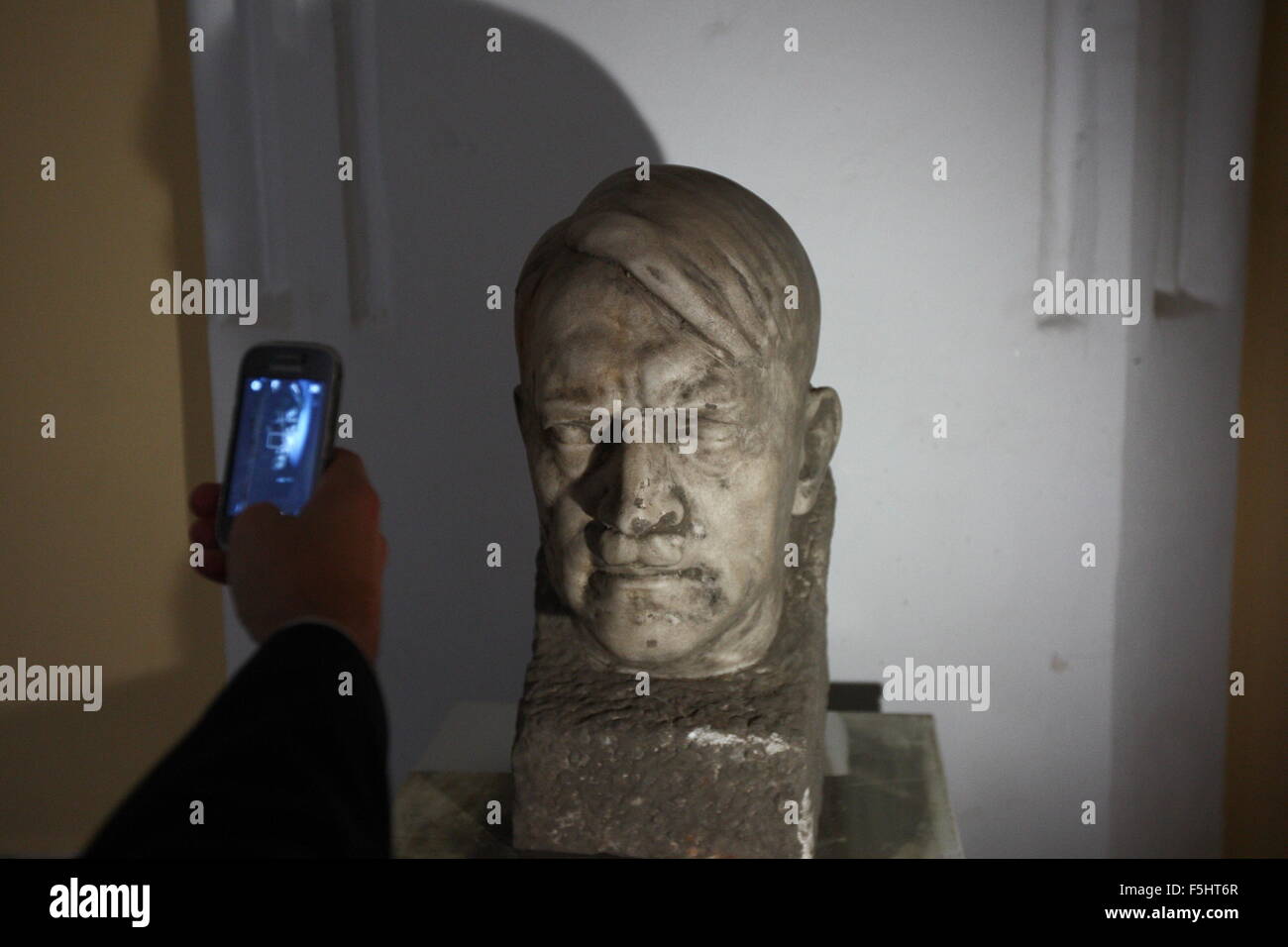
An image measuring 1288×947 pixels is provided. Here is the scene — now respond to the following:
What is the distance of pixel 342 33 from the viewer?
6.89 ft

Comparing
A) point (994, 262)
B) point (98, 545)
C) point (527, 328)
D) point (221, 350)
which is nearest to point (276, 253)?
point (221, 350)

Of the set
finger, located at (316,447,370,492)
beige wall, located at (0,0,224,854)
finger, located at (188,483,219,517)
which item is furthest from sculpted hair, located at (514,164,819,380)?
beige wall, located at (0,0,224,854)

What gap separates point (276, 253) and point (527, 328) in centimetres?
90

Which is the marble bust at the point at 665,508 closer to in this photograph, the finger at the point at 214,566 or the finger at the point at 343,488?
the finger at the point at 343,488

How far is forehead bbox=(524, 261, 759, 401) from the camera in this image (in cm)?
139

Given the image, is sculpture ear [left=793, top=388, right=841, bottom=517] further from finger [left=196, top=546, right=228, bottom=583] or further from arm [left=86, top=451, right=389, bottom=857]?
finger [left=196, top=546, right=228, bottom=583]

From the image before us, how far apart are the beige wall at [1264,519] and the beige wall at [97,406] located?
76.3 inches

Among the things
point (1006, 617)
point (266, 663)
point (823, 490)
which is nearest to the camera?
point (266, 663)

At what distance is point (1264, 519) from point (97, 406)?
2240 millimetres

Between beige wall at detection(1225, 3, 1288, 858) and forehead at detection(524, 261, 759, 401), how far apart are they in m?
1.14

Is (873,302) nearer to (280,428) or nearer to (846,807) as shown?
(846,807)

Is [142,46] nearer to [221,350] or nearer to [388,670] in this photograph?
[221,350]

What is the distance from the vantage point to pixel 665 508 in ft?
4.65

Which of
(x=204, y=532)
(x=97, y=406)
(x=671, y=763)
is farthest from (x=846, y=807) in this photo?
(x=97, y=406)
